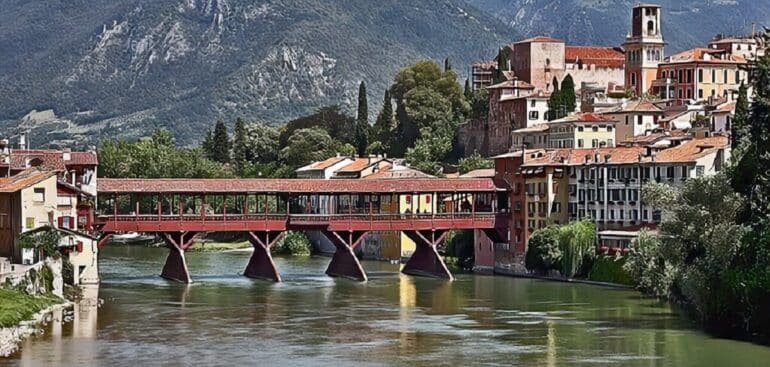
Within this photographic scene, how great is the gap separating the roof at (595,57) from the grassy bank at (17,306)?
93.4m

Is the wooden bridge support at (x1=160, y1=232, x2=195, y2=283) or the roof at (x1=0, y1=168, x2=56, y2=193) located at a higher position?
the roof at (x1=0, y1=168, x2=56, y2=193)

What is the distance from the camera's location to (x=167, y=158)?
161750mm

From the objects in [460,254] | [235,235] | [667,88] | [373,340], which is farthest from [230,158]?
[373,340]

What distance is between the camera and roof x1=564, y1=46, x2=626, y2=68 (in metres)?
161

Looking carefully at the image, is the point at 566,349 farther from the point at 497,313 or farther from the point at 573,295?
the point at 573,295

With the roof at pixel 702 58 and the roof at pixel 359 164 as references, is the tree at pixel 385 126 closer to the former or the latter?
the roof at pixel 359 164

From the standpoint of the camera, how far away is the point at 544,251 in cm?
10138

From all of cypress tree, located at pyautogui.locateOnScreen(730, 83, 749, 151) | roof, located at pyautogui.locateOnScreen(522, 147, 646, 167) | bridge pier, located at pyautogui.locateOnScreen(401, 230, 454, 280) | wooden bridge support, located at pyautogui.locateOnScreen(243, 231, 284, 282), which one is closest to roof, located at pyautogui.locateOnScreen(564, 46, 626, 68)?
roof, located at pyautogui.locateOnScreen(522, 147, 646, 167)

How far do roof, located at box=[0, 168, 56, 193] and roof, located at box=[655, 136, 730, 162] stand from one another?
34.4 meters

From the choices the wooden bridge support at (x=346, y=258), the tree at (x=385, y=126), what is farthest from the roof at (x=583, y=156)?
the tree at (x=385, y=126)

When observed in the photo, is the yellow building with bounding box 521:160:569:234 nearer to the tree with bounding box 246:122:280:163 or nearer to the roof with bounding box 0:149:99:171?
the roof with bounding box 0:149:99:171

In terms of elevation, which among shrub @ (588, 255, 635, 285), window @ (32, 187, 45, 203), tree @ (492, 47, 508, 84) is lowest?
shrub @ (588, 255, 635, 285)

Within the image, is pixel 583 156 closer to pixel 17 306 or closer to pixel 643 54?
pixel 17 306

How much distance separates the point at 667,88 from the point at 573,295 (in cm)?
6477
